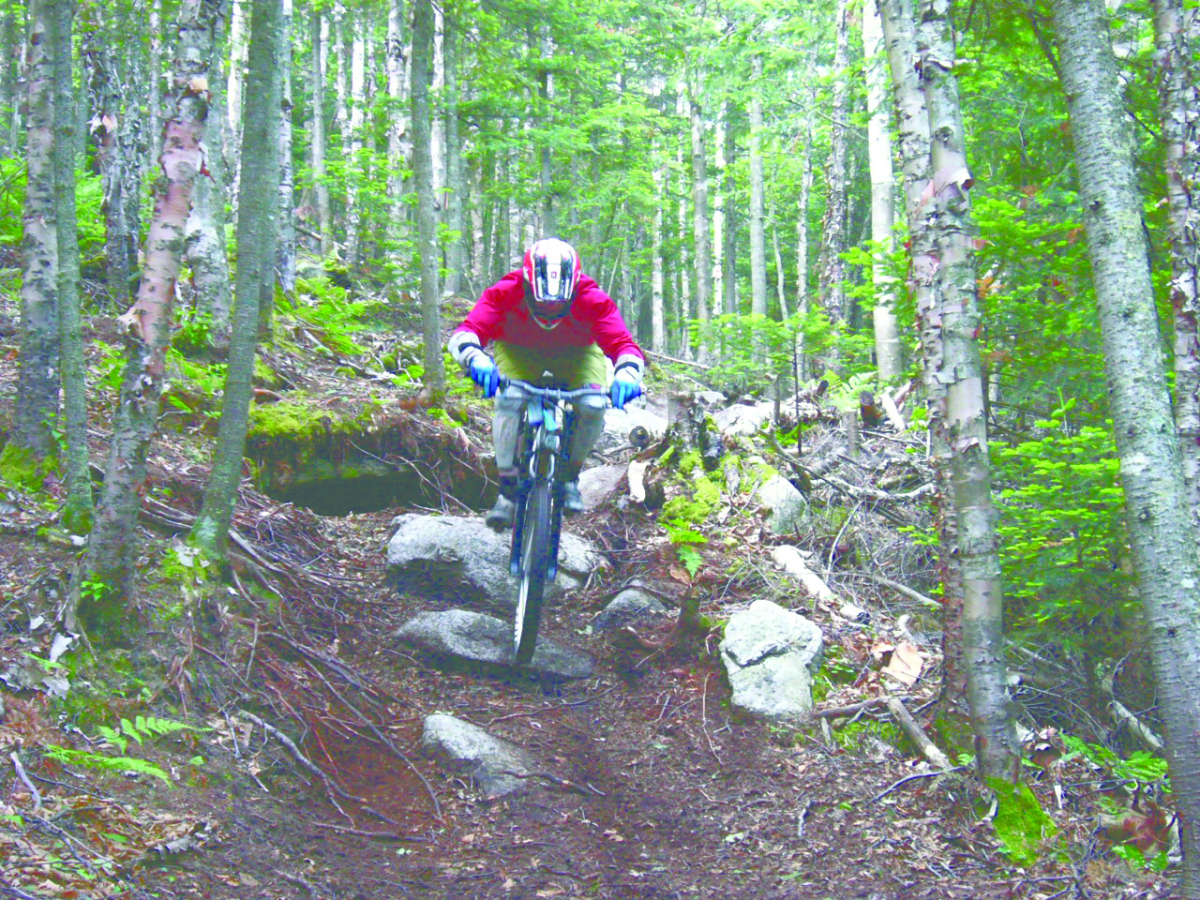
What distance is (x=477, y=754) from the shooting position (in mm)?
4719

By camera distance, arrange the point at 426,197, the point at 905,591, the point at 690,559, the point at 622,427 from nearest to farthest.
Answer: the point at 905,591 → the point at 690,559 → the point at 426,197 → the point at 622,427

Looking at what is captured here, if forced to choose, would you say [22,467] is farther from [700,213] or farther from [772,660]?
[700,213]

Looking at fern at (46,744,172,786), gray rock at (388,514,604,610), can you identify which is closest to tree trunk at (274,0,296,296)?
gray rock at (388,514,604,610)

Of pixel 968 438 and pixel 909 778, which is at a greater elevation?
pixel 968 438

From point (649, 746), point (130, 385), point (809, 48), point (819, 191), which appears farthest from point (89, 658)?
point (819, 191)

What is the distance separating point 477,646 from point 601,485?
3.56 meters

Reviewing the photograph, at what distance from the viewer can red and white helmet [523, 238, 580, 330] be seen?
17.7 feet

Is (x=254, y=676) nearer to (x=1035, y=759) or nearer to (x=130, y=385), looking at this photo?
(x=130, y=385)

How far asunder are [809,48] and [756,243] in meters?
4.87

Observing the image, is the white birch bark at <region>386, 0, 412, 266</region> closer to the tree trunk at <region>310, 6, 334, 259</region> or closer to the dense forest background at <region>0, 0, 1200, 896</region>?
the tree trunk at <region>310, 6, 334, 259</region>

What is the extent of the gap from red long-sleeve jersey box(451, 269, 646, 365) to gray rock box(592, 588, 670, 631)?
2157 mm

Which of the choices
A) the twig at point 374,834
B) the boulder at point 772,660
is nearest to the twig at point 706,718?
the boulder at point 772,660

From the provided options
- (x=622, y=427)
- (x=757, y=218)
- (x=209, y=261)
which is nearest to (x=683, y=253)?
(x=757, y=218)

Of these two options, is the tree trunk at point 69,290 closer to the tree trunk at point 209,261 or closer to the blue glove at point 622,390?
the blue glove at point 622,390
